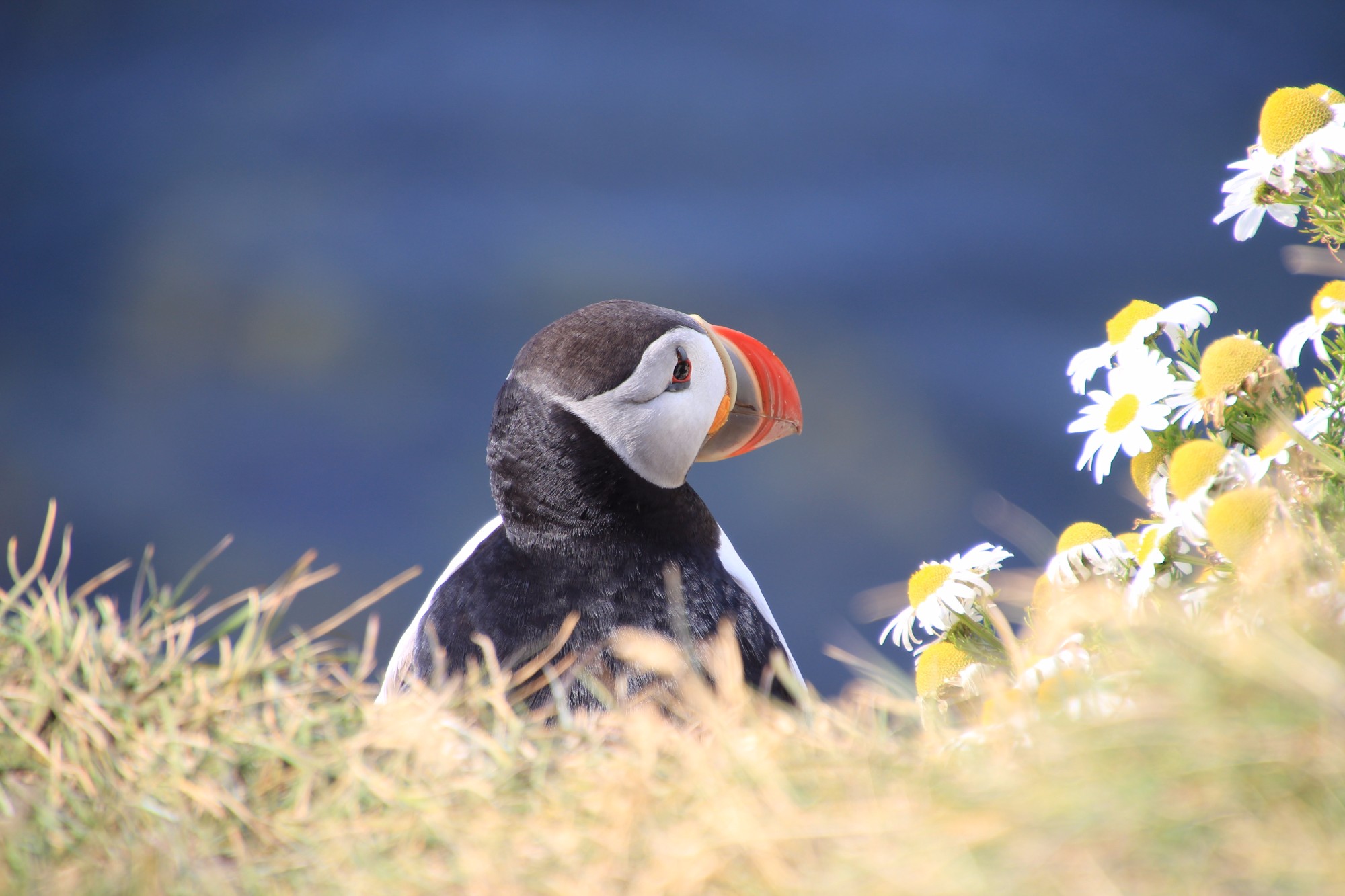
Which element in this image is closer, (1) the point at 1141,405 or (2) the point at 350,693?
(2) the point at 350,693

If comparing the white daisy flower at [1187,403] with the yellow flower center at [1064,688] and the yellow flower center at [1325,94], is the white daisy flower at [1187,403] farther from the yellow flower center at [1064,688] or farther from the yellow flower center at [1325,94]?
the yellow flower center at [1064,688]

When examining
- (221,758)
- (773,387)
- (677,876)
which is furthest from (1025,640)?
(773,387)

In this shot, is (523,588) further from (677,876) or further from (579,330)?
(677,876)

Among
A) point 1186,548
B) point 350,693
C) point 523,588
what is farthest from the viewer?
point 523,588

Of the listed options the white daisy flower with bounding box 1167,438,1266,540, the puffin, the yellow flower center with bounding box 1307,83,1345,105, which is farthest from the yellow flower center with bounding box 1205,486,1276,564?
the puffin

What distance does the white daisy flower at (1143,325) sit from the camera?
86 cm

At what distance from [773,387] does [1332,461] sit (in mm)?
800

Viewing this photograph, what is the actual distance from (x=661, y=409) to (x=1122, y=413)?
1.74ft

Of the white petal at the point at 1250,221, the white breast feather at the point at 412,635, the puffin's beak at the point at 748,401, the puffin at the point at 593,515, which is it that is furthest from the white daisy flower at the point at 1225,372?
the white breast feather at the point at 412,635

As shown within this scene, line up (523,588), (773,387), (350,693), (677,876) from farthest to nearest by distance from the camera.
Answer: (773,387) → (523,588) → (350,693) → (677,876)

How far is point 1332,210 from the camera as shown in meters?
0.81

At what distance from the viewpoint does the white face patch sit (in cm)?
114

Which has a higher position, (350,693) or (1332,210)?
(1332,210)

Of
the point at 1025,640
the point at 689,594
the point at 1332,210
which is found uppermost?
the point at 1332,210
